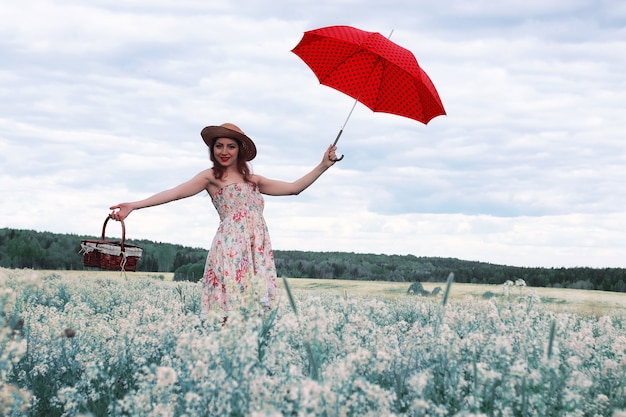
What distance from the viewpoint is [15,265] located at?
15.4 metres

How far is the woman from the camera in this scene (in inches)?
239

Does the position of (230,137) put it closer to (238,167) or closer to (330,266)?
(238,167)

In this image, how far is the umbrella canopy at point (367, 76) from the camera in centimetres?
721

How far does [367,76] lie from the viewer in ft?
24.5

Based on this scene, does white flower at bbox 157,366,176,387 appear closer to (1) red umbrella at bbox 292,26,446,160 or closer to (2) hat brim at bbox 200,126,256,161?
(2) hat brim at bbox 200,126,256,161

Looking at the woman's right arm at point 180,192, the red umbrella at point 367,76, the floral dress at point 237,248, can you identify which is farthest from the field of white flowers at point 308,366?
the red umbrella at point 367,76

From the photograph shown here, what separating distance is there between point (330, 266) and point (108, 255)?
760 centimetres

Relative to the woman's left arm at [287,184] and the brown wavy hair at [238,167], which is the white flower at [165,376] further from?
the woman's left arm at [287,184]

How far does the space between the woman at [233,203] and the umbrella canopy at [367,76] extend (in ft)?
4.69

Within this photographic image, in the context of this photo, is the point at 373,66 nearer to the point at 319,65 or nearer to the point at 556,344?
the point at 319,65

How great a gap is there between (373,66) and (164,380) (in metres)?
5.43

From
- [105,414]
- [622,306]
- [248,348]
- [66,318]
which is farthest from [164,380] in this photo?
[622,306]

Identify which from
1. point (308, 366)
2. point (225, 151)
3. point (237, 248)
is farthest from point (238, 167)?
point (308, 366)

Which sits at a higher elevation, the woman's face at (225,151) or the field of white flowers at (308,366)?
the woman's face at (225,151)
